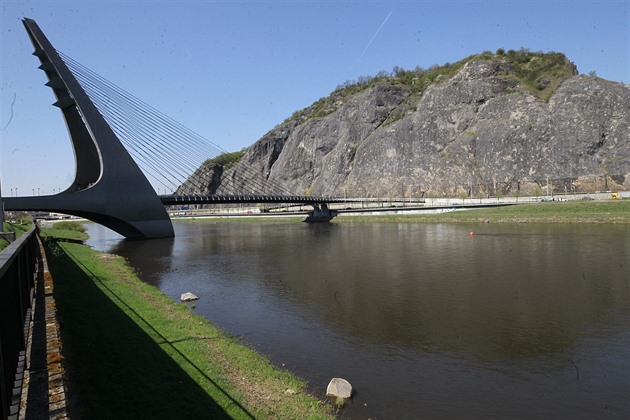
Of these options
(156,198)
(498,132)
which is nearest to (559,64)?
(498,132)

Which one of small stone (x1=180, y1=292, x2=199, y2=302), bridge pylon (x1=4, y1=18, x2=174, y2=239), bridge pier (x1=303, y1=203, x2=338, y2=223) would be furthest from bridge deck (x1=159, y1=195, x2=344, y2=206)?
small stone (x1=180, y1=292, x2=199, y2=302)

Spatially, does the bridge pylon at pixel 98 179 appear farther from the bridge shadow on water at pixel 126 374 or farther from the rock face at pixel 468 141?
the rock face at pixel 468 141

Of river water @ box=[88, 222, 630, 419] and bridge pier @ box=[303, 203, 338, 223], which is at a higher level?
bridge pier @ box=[303, 203, 338, 223]

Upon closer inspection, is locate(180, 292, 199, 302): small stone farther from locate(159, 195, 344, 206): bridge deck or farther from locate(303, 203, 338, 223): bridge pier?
locate(303, 203, 338, 223): bridge pier

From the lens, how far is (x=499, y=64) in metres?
102

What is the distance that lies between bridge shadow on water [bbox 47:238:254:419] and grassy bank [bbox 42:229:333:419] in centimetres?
2

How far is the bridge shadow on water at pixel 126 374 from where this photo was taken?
23.0 ft

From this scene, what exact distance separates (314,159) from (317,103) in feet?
122

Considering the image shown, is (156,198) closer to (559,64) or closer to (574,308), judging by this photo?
(574,308)

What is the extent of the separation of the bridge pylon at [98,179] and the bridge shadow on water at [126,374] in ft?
120

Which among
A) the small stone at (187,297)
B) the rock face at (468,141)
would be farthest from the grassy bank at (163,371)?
the rock face at (468,141)

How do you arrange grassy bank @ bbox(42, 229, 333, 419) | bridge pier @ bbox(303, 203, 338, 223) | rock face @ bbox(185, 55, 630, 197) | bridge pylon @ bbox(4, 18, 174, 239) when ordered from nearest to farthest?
grassy bank @ bbox(42, 229, 333, 419), bridge pylon @ bbox(4, 18, 174, 239), bridge pier @ bbox(303, 203, 338, 223), rock face @ bbox(185, 55, 630, 197)

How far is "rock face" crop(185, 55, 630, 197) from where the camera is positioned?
8219cm

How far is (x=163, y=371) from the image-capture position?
884cm
